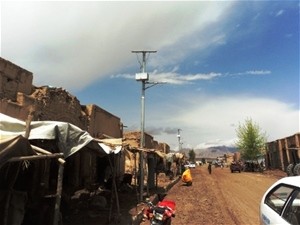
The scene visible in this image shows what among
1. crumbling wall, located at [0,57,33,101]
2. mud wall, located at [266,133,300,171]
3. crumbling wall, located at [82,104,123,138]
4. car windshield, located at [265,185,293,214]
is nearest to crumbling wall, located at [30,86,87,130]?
crumbling wall, located at [0,57,33,101]

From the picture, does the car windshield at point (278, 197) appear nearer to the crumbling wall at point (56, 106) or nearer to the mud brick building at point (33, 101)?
the mud brick building at point (33, 101)

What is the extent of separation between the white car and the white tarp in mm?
4436

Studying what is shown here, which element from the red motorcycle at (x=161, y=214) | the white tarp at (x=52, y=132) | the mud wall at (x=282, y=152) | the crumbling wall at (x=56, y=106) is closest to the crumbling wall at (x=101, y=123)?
the crumbling wall at (x=56, y=106)

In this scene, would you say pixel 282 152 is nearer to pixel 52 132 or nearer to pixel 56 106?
pixel 56 106

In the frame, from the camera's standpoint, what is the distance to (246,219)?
13.6 meters

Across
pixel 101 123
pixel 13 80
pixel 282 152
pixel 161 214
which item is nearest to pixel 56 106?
pixel 13 80

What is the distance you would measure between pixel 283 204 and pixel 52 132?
4992mm

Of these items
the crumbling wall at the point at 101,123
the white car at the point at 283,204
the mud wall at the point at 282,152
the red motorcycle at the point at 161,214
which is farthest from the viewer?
the mud wall at the point at 282,152

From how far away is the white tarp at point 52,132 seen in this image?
314 inches

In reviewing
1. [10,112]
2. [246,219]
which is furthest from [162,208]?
[10,112]

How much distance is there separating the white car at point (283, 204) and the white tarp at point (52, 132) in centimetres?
444

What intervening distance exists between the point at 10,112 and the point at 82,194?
5.77 m

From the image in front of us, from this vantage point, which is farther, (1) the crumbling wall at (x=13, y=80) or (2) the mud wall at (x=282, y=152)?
(2) the mud wall at (x=282, y=152)

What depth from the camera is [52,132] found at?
843 cm
